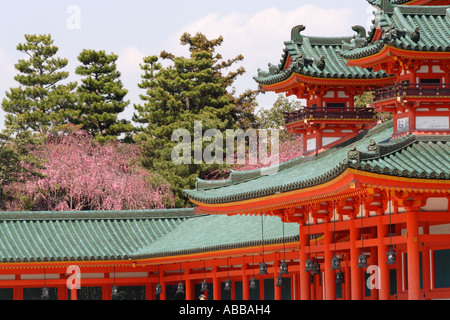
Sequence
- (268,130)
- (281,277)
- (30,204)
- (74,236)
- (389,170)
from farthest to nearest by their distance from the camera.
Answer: (268,130) < (30,204) < (74,236) < (281,277) < (389,170)

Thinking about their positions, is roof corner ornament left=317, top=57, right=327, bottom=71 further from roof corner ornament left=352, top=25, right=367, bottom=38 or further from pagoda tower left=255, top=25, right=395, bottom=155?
roof corner ornament left=352, top=25, right=367, bottom=38

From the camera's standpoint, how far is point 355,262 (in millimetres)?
24516

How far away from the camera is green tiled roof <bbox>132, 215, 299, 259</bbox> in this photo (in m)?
30.4

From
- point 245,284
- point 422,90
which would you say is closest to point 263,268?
point 245,284

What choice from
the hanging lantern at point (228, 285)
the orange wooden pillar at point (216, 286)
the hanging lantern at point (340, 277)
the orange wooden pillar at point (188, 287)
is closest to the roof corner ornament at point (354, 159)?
the hanging lantern at point (340, 277)

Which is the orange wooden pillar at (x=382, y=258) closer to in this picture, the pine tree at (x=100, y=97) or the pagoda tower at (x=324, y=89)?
the pagoda tower at (x=324, y=89)

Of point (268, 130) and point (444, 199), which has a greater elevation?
point (268, 130)

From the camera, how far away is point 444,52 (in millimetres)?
23938

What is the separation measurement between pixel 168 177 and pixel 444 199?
34281 mm

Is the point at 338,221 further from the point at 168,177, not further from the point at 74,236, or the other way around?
the point at 168,177

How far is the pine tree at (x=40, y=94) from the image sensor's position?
212 ft

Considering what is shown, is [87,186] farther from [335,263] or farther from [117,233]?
[335,263]
